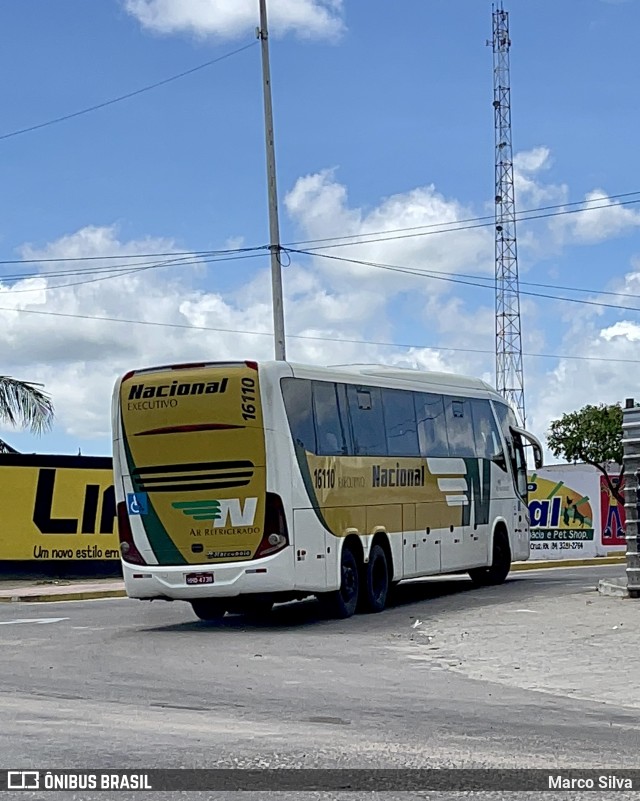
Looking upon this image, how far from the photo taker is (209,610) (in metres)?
19.4

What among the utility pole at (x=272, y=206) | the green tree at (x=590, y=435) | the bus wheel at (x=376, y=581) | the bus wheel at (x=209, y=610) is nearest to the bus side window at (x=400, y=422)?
the bus wheel at (x=376, y=581)

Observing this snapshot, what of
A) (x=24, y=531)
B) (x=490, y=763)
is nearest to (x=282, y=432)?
(x=490, y=763)

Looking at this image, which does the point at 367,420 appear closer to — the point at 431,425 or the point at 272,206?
the point at 431,425

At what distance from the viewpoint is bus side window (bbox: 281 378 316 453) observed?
17188 mm

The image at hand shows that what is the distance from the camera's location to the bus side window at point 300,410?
17188 mm

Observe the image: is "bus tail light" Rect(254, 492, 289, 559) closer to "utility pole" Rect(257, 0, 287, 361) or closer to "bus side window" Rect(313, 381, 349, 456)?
"bus side window" Rect(313, 381, 349, 456)

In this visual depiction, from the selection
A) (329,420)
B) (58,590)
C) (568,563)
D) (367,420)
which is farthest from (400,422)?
(568,563)

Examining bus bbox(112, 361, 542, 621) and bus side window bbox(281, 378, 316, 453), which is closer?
bus bbox(112, 361, 542, 621)

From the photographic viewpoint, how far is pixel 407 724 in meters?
9.56

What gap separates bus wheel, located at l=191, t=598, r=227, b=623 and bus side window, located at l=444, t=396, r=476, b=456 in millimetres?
4842

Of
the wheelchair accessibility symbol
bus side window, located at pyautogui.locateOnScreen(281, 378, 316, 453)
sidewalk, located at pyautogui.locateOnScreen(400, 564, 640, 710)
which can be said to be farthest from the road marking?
sidewalk, located at pyautogui.locateOnScreen(400, 564, 640, 710)

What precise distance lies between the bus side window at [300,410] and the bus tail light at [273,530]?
2.95 feet

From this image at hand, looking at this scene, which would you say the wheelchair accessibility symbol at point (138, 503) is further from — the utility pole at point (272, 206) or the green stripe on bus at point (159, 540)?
the utility pole at point (272, 206)

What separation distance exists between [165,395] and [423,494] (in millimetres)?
5265
